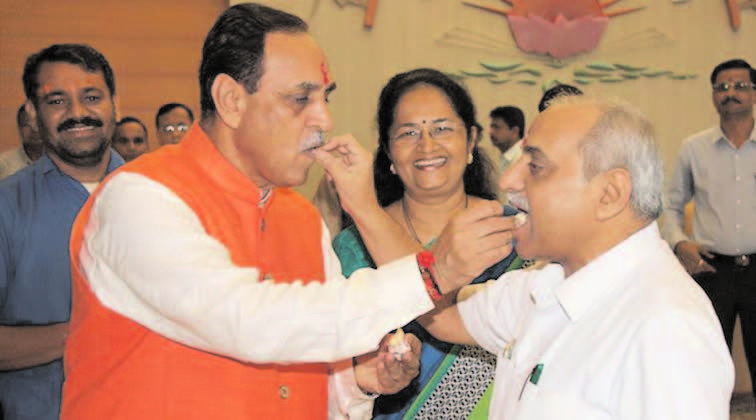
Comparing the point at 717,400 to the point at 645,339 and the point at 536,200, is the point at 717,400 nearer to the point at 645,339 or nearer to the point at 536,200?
the point at 645,339

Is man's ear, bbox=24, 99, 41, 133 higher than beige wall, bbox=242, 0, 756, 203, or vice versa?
beige wall, bbox=242, 0, 756, 203

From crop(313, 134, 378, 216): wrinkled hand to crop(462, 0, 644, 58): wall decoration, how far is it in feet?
16.3

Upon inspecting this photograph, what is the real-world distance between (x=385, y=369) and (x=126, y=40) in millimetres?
4879

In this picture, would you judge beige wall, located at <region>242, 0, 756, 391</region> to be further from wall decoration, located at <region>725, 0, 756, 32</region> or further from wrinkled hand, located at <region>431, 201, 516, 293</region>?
wrinkled hand, located at <region>431, 201, 516, 293</region>

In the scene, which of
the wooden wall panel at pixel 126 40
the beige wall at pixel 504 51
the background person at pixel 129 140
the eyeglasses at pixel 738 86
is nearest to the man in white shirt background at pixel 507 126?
the beige wall at pixel 504 51

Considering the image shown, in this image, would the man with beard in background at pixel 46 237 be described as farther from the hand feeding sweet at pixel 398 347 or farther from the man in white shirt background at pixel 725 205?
the man in white shirt background at pixel 725 205

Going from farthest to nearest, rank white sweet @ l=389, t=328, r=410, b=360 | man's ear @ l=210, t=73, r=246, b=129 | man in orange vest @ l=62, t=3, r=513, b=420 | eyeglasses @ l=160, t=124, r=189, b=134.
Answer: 1. eyeglasses @ l=160, t=124, r=189, b=134
2. white sweet @ l=389, t=328, r=410, b=360
3. man's ear @ l=210, t=73, r=246, b=129
4. man in orange vest @ l=62, t=3, r=513, b=420

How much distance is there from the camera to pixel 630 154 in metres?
1.59

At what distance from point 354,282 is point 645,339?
18.6 inches

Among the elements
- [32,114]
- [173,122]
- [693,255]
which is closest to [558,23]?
[693,255]

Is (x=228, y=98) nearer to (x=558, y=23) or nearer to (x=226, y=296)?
(x=226, y=296)

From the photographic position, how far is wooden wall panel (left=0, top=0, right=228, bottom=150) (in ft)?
19.5

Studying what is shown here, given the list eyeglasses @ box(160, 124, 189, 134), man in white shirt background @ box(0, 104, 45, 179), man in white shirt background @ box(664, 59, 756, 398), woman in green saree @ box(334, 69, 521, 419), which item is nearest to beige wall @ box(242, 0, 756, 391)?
eyeglasses @ box(160, 124, 189, 134)

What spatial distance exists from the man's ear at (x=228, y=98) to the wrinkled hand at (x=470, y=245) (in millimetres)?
469
